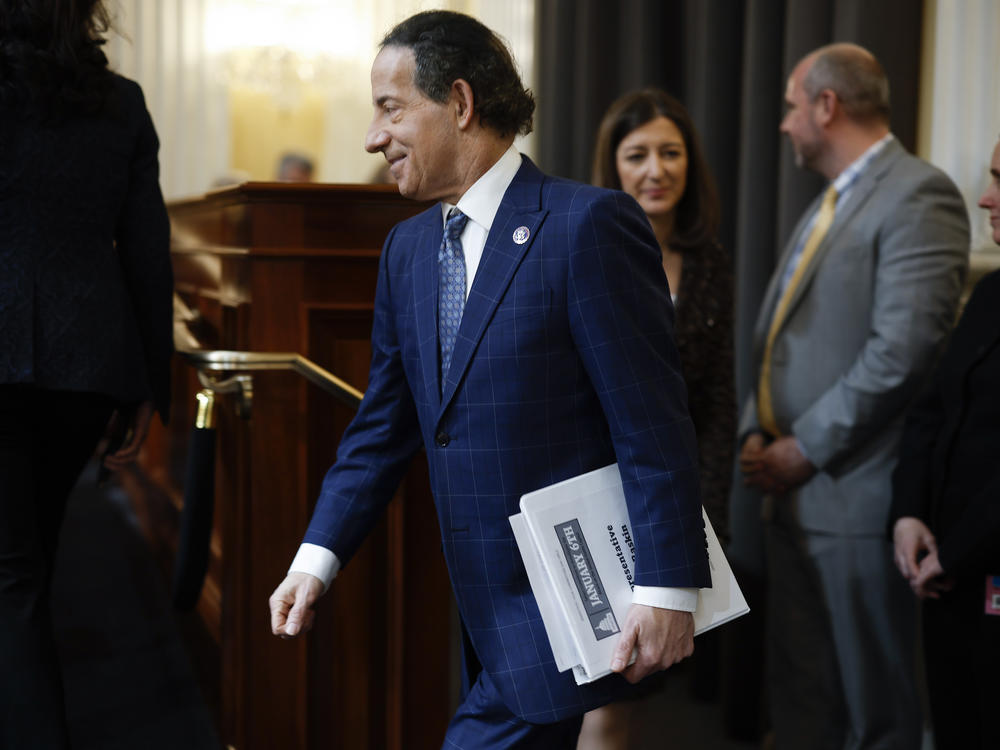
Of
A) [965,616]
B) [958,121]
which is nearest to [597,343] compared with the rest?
[965,616]

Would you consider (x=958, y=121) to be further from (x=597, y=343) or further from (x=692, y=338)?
(x=597, y=343)

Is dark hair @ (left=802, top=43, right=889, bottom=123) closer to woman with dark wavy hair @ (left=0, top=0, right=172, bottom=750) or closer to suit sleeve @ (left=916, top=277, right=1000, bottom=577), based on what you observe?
suit sleeve @ (left=916, top=277, right=1000, bottom=577)

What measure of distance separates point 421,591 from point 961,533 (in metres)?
1.17

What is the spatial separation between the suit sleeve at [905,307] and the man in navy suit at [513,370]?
1.52 metres

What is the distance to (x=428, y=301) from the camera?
1675 millimetres

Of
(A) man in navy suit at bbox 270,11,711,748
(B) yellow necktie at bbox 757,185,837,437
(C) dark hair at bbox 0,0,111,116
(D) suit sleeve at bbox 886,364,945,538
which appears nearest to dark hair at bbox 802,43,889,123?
(B) yellow necktie at bbox 757,185,837,437

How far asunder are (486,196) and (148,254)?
3.58 feet

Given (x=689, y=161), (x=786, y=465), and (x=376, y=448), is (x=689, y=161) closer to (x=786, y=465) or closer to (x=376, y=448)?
(x=786, y=465)

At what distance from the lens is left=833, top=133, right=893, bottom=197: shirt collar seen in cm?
314

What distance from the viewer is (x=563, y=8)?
5176 mm

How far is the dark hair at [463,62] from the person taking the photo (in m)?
1.62

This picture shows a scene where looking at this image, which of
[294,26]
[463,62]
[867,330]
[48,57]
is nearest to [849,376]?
[867,330]

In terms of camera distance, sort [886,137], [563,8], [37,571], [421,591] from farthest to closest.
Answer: [563,8] < [886,137] < [421,591] < [37,571]

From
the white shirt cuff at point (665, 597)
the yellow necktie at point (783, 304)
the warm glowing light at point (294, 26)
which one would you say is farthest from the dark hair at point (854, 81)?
the warm glowing light at point (294, 26)
